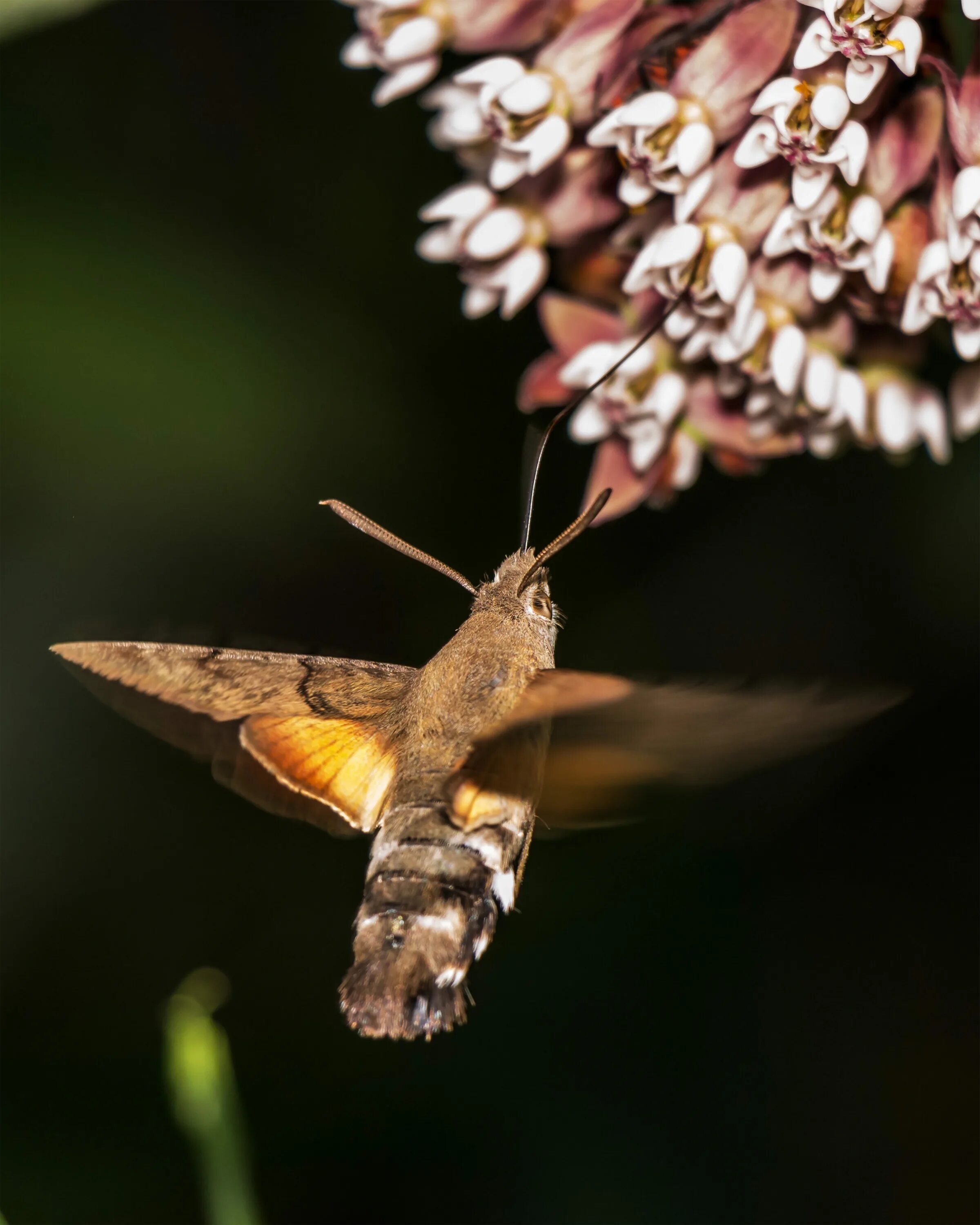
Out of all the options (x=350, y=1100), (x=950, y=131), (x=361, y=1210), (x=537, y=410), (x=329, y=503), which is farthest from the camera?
(x=350, y=1100)

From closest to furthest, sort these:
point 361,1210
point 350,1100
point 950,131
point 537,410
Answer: point 950,131 → point 537,410 → point 361,1210 → point 350,1100

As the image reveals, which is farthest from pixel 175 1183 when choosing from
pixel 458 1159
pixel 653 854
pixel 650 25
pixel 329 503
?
pixel 650 25

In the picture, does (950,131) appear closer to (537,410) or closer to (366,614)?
(537,410)

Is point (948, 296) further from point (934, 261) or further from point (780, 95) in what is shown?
point (780, 95)

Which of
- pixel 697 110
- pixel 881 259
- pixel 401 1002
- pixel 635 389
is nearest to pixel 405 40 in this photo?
pixel 697 110

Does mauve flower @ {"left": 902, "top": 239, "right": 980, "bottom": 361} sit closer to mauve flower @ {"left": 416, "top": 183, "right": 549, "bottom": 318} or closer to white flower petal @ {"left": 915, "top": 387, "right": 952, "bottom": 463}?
white flower petal @ {"left": 915, "top": 387, "right": 952, "bottom": 463}

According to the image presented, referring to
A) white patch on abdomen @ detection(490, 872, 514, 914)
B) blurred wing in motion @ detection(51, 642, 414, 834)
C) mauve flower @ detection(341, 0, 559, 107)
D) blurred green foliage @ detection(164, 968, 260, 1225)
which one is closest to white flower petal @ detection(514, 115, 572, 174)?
mauve flower @ detection(341, 0, 559, 107)
